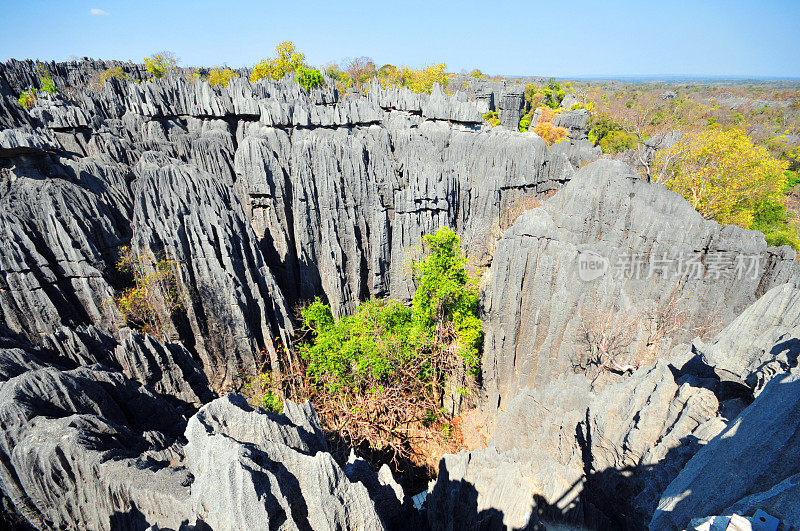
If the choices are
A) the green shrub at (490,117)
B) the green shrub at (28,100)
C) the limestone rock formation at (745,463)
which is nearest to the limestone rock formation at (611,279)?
the limestone rock formation at (745,463)

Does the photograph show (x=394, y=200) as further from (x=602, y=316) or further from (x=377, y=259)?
(x=602, y=316)

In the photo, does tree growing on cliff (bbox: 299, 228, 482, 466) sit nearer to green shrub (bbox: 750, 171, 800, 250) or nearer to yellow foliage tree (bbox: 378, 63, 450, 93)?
green shrub (bbox: 750, 171, 800, 250)

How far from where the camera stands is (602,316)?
13781 millimetres

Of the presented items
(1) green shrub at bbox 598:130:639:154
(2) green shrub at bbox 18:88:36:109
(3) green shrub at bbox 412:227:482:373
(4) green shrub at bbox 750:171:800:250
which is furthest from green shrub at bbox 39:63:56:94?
(4) green shrub at bbox 750:171:800:250

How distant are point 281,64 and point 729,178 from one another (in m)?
56.9

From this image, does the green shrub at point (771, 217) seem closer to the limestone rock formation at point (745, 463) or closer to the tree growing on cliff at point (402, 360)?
the tree growing on cliff at point (402, 360)

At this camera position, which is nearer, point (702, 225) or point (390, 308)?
point (702, 225)

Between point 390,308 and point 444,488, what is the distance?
9.20m

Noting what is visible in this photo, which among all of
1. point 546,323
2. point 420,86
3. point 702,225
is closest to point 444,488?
point 546,323
